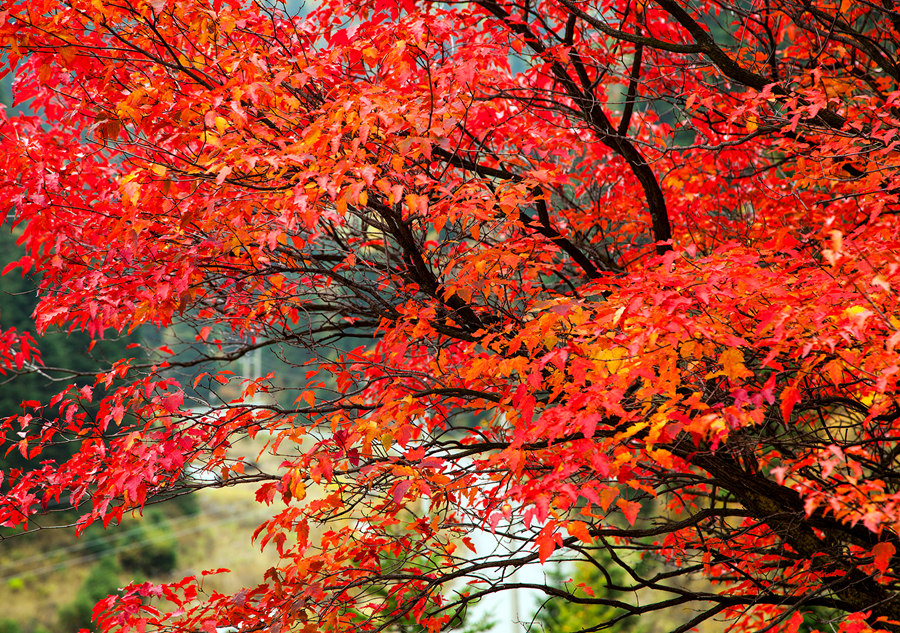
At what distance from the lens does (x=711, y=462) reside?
3691 millimetres

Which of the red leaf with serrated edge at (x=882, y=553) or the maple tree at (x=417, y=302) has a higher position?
the maple tree at (x=417, y=302)

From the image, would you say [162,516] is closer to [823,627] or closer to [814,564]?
[823,627]

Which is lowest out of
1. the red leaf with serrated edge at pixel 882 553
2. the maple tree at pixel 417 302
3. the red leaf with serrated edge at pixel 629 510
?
the red leaf with serrated edge at pixel 882 553

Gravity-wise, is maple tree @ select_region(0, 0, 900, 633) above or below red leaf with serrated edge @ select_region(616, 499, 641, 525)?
above

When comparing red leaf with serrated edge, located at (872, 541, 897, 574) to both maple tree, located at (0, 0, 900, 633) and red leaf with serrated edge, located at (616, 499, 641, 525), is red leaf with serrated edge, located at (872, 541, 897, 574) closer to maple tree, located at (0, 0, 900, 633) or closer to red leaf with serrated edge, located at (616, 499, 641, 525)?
maple tree, located at (0, 0, 900, 633)

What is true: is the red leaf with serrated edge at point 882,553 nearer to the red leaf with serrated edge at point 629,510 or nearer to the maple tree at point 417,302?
the maple tree at point 417,302

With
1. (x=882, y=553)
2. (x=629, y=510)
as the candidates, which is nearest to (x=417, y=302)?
(x=629, y=510)

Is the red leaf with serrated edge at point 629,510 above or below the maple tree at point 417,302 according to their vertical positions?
below

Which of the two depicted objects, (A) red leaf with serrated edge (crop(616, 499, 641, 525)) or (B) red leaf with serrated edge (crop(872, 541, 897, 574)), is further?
(B) red leaf with serrated edge (crop(872, 541, 897, 574))

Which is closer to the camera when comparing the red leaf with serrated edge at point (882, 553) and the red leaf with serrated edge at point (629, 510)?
the red leaf with serrated edge at point (629, 510)

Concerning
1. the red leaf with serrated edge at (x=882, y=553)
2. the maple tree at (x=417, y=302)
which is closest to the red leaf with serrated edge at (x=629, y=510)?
the maple tree at (x=417, y=302)

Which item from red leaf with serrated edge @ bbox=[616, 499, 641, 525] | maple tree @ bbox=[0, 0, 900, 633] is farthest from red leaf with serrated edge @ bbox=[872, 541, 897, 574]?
red leaf with serrated edge @ bbox=[616, 499, 641, 525]

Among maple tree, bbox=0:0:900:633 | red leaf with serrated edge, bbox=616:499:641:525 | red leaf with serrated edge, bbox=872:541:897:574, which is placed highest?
maple tree, bbox=0:0:900:633

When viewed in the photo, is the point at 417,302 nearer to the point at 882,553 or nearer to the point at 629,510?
the point at 629,510
